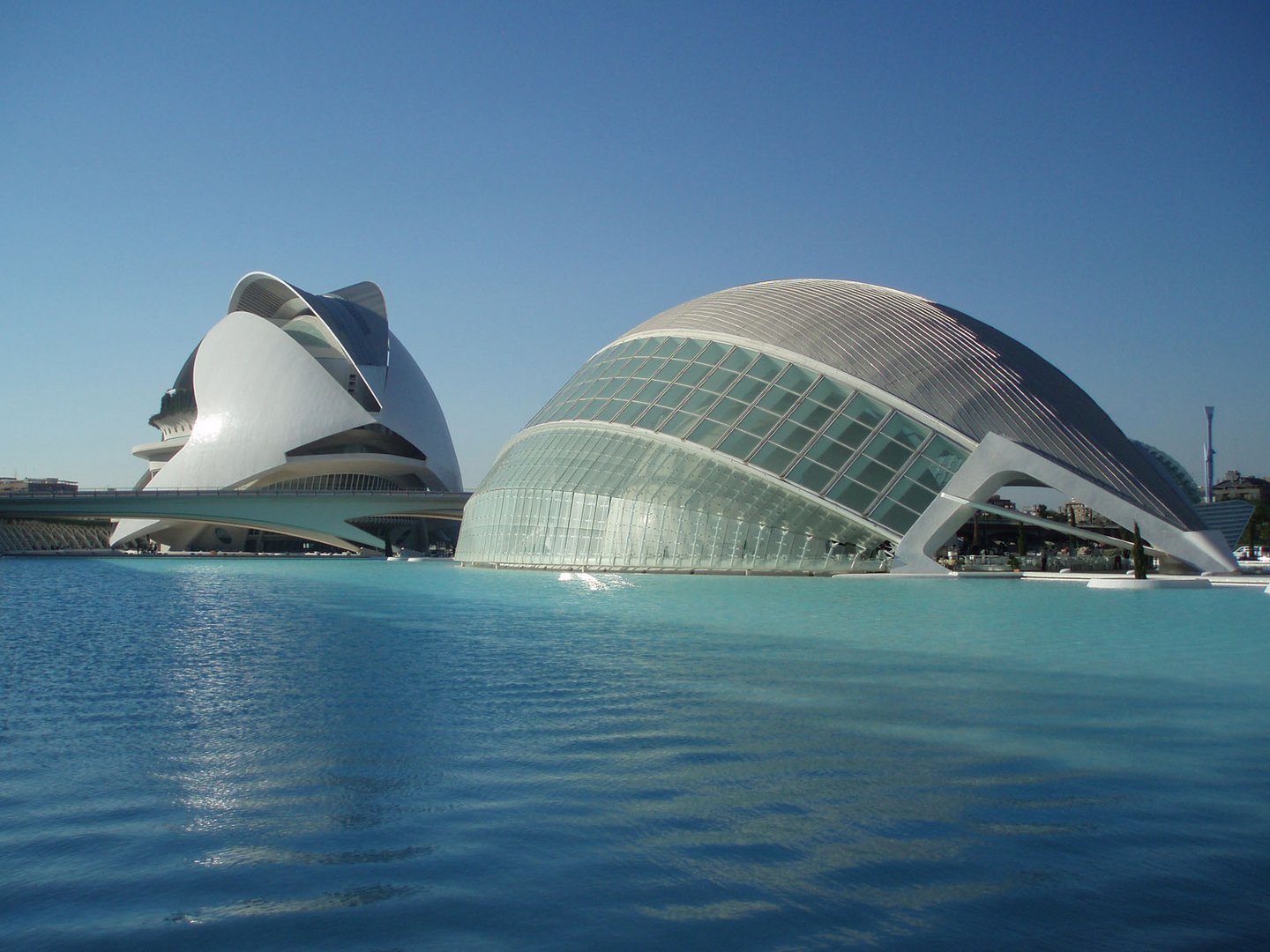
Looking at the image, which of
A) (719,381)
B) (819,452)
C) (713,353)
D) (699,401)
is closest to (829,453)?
(819,452)

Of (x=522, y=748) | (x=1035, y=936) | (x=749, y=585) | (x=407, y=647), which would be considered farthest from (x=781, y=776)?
(x=749, y=585)

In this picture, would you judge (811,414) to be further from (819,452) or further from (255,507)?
(255,507)

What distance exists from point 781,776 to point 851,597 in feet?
52.7

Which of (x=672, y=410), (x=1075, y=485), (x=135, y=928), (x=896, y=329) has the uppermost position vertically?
(x=896, y=329)

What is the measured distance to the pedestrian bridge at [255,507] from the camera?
214 feet

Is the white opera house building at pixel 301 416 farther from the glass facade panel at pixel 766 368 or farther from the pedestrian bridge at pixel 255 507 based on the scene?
the glass facade panel at pixel 766 368

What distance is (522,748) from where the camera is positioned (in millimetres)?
7016

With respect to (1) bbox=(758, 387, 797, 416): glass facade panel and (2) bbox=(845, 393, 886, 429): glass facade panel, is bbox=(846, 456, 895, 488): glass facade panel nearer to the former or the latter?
(2) bbox=(845, 393, 886, 429): glass facade panel

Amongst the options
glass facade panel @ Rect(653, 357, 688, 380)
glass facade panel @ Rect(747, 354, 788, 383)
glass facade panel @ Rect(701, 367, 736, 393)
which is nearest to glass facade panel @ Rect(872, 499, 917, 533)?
glass facade panel @ Rect(747, 354, 788, 383)

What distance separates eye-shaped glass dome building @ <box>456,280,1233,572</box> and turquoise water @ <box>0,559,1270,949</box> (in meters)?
17.1

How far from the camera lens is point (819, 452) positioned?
30.5m

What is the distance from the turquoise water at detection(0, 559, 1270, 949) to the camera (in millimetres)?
4082

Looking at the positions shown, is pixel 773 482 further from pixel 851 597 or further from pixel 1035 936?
pixel 1035 936

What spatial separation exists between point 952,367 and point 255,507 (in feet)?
160
